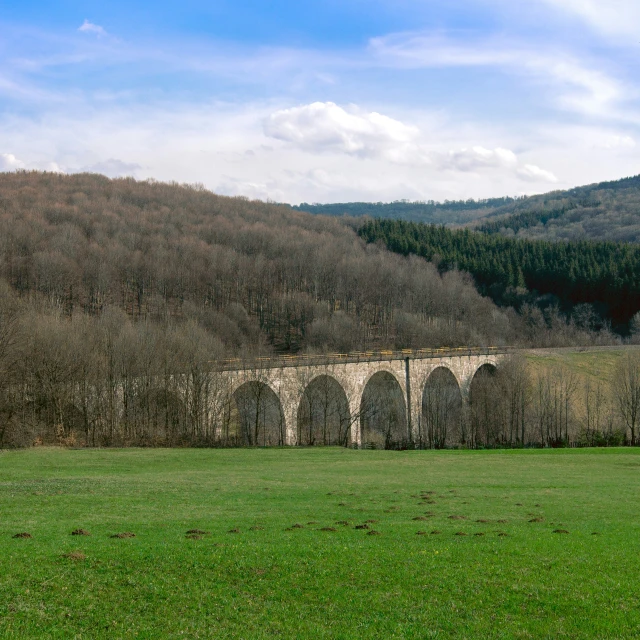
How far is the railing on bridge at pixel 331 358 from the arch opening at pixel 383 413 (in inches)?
107

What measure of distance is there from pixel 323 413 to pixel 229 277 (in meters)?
62.9

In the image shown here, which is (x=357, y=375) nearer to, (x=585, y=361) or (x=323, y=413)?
(x=323, y=413)

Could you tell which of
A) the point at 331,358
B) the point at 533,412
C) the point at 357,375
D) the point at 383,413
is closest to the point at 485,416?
the point at 533,412

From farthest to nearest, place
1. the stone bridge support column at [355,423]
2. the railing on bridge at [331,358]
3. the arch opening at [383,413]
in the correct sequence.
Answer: the arch opening at [383,413], the stone bridge support column at [355,423], the railing on bridge at [331,358]

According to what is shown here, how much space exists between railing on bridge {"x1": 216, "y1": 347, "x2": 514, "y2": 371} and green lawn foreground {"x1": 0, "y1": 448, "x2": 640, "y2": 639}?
29201 millimetres

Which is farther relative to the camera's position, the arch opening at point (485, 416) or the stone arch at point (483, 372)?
the stone arch at point (483, 372)

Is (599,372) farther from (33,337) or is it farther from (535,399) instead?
(33,337)

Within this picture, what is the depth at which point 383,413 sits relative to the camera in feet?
216

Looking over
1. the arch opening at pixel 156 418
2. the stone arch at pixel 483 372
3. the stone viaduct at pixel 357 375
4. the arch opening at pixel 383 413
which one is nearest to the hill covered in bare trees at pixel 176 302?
the arch opening at pixel 156 418

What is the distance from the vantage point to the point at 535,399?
68312 mm

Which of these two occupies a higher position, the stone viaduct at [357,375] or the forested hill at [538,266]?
the forested hill at [538,266]

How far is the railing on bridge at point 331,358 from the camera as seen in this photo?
175 ft

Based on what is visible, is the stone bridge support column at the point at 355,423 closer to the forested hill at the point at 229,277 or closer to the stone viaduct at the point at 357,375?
the stone viaduct at the point at 357,375

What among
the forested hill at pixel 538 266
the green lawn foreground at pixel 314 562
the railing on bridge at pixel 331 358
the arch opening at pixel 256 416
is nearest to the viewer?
the green lawn foreground at pixel 314 562
